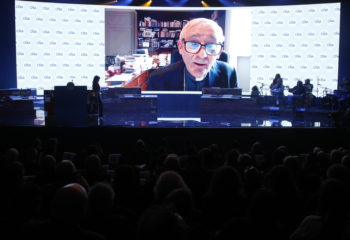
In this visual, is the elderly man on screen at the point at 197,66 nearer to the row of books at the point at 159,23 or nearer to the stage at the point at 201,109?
the row of books at the point at 159,23

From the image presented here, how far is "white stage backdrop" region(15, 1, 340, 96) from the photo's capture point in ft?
41.2

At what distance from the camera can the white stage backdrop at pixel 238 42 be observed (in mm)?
12547

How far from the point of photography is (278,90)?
12.0 meters

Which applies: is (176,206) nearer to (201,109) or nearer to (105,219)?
(105,219)

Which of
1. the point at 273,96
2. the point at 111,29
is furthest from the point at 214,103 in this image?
the point at 111,29

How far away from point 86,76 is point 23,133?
5.82 m

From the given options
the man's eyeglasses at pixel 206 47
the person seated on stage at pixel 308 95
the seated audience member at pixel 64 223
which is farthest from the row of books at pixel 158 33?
the seated audience member at pixel 64 223

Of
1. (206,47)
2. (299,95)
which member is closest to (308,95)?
(299,95)

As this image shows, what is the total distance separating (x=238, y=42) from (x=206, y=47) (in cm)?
111

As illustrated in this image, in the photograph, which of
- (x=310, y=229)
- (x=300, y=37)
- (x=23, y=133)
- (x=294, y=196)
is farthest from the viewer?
(x=300, y=37)

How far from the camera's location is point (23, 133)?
7828mm

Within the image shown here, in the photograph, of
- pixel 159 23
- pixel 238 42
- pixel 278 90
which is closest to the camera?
pixel 278 90

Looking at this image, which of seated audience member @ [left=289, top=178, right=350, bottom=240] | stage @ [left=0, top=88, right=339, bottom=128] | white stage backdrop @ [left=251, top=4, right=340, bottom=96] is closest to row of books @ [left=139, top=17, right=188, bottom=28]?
white stage backdrop @ [left=251, top=4, right=340, bottom=96]

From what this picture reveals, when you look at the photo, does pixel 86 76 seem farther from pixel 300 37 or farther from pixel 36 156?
pixel 36 156
